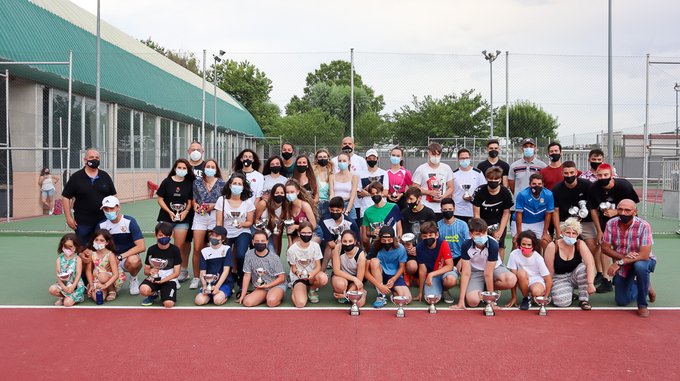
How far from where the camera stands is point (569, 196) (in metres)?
7.60

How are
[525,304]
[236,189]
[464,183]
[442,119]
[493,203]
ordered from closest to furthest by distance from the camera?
[525,304] < [236,189] < [493,203] < [464,183] < [442,119]

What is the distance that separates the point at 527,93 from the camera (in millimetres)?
15102

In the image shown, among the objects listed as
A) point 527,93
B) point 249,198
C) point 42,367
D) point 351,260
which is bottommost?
point 42,367

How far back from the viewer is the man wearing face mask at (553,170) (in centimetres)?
807

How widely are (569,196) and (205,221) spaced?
5.03m

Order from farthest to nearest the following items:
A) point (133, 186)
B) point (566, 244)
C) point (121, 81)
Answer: point (133, 186), point (121, 81), point (566, 244)

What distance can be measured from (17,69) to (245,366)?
1316cm

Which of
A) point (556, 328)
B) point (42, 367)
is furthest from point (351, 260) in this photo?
point (42, 367)

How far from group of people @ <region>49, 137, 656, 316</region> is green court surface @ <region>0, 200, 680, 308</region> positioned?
0.20 meters

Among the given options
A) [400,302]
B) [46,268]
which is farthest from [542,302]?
[46,268]

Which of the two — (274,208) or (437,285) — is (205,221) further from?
(437,285)

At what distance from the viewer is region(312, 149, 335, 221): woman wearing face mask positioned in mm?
8055

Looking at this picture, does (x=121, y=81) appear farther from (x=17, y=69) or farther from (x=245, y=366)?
(x=245, y=366)

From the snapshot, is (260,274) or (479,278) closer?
(479,278)
